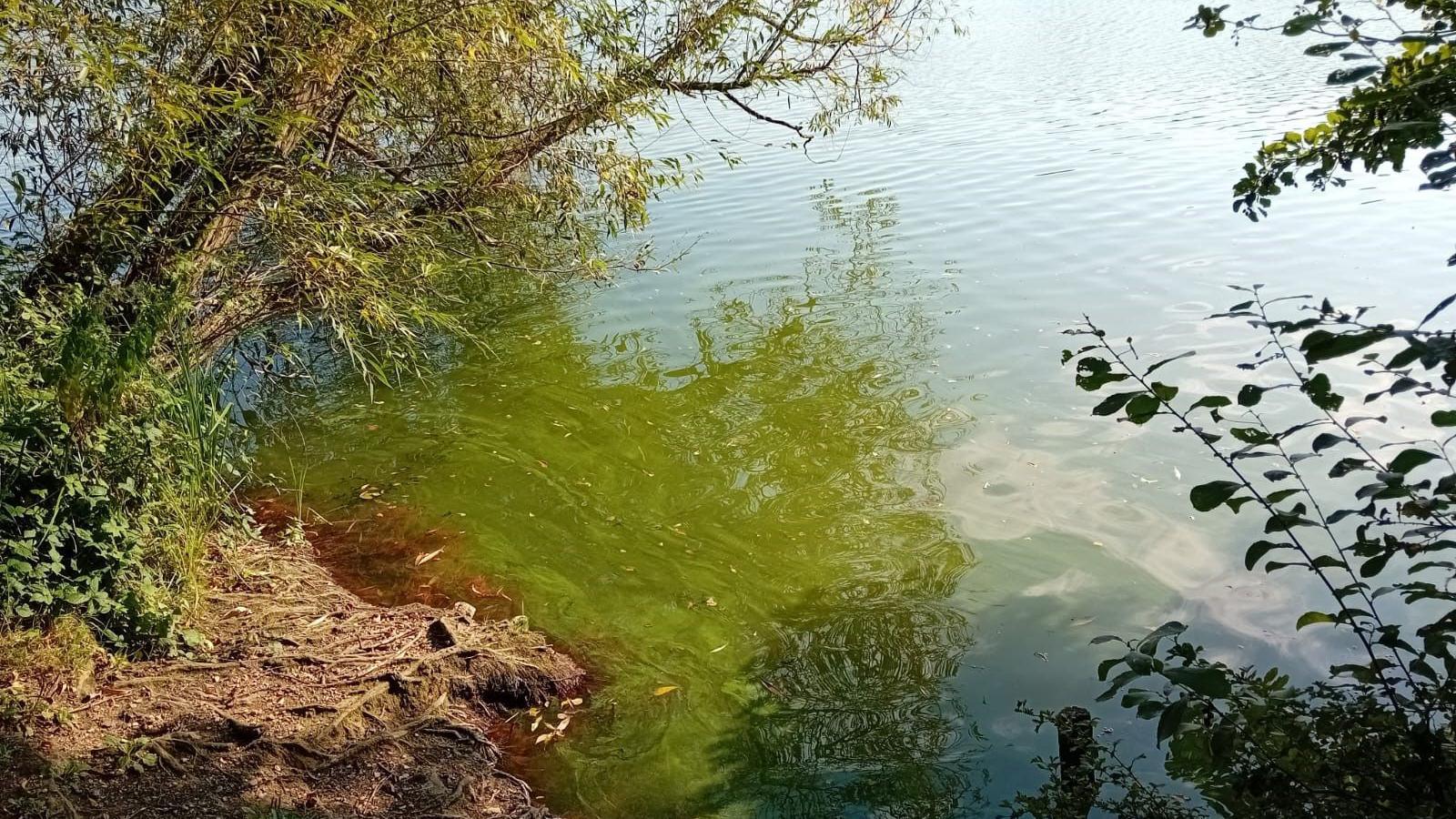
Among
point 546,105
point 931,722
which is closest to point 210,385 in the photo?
point 546,105

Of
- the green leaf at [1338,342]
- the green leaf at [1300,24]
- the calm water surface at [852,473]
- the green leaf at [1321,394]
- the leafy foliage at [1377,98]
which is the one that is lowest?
the calm water surface at [852,473]

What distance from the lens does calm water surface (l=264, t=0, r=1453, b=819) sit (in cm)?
383

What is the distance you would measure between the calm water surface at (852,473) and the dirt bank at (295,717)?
32 centimetres

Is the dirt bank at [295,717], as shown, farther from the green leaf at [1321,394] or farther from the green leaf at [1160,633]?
the green leaf at [1321,394]

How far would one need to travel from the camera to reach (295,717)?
3611 mm

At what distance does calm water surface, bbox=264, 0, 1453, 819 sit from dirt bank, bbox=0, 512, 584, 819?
317 mm

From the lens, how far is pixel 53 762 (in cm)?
311

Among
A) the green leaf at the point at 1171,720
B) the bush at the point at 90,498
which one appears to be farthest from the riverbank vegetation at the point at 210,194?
the green leaf at the point at 1171,720

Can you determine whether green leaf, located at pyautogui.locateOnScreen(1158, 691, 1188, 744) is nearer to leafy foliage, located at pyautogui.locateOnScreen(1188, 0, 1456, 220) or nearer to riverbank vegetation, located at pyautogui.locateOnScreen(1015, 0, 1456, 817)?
riverbank vegetation, located at pyautogui.locateOnScreen(1015, 0, 1456, 817)

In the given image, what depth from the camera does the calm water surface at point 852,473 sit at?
12.6 feet

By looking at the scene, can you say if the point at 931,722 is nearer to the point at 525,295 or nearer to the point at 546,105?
the point at 546,105

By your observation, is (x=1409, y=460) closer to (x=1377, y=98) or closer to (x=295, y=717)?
(x=1377, y=98)

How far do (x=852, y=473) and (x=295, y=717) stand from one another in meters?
3.31

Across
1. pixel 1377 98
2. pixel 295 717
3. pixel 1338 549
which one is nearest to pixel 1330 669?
pixel 1338 549
